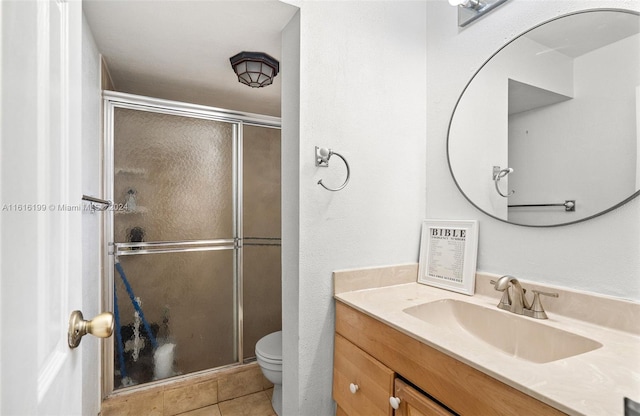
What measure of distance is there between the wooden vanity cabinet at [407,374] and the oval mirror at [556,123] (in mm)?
683

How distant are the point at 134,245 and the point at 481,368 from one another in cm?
194

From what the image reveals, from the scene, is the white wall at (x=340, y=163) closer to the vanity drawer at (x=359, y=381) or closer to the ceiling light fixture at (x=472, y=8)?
the vanity drawer at (x=359, y=381)

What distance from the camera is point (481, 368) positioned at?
0.68 m

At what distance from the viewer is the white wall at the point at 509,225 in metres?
0.92

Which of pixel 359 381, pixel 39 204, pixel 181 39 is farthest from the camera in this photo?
pixel 181 39

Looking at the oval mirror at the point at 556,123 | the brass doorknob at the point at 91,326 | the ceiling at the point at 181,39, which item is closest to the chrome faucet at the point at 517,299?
the oval mirror at the point at 556,123

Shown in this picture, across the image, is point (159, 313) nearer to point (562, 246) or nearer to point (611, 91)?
point (562, 246)

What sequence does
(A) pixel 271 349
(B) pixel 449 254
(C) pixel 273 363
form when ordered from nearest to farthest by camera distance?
(B) pixel 449 254, (C) pixel 273 363, (A) pixel 271 349

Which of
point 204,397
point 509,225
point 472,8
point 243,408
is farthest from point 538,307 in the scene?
point 204,397

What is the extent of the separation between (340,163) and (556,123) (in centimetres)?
81

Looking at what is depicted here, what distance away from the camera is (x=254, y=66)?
1.71 metres

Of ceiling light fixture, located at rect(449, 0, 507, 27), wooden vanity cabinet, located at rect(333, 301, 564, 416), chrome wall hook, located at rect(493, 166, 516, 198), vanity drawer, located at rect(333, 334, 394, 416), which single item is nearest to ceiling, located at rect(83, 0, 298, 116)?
ceiling light fixture, located at rect(449, 0, 507, 27)

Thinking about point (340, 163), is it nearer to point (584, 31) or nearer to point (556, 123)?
point (556, 123)

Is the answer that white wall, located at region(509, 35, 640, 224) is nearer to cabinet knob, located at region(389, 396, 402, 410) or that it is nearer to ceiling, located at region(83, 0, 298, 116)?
cabinet knob, located at region(389, 396, 402, 410)
